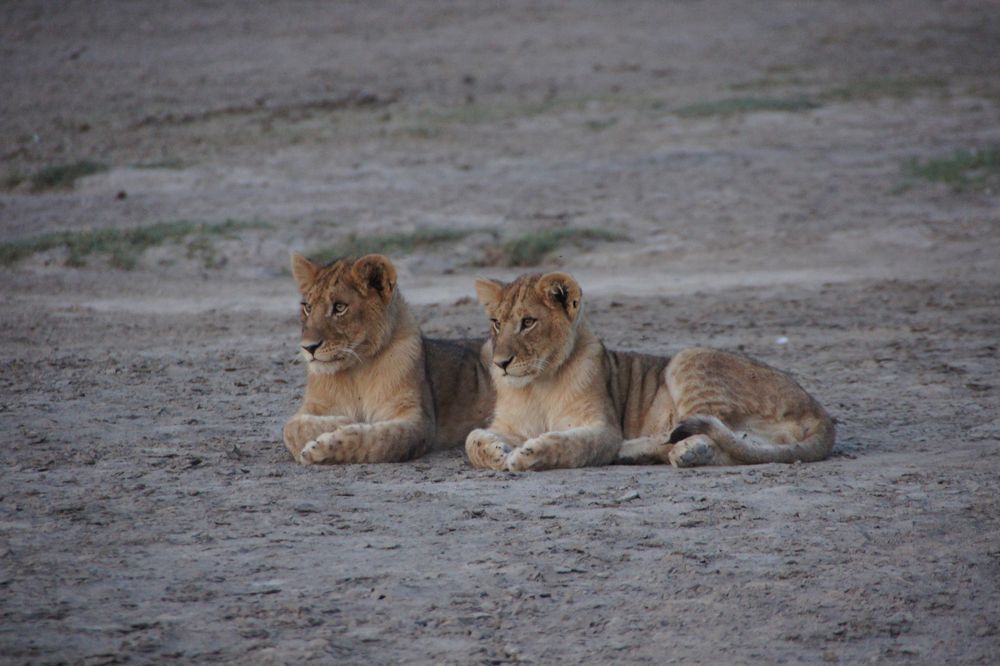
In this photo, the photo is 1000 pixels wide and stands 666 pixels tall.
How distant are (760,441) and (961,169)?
9316 mm

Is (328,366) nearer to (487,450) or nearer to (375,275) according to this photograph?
(375,275)

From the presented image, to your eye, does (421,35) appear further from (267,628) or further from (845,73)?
(267,628)

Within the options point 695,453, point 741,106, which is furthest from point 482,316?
point 741,106

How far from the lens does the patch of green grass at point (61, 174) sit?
14.8 metres

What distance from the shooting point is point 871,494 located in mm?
5574

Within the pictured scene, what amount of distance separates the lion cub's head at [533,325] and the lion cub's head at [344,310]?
494mm

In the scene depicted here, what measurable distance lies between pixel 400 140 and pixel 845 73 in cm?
667

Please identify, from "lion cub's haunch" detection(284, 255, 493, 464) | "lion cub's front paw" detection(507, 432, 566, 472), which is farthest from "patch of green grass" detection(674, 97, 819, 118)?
"lion cub's front paw" detection(507, 432, 566, 472)

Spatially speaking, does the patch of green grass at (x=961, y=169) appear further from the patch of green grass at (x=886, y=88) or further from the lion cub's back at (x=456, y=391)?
the lion cub's back at (x=456, y=391)

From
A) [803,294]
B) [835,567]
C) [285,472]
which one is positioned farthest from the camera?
[803,294]

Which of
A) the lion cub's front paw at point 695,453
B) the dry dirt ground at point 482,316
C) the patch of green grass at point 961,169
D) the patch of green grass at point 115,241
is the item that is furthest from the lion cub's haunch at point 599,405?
the patch of green grass at point 961,169

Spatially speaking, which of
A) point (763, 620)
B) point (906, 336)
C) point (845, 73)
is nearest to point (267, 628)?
point (763, 620)

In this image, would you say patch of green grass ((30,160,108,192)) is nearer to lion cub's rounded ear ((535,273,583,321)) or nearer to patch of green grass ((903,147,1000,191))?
patch of green grass ((903,147,1000,191))

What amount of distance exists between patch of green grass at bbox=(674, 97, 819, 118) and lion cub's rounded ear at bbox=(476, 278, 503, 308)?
1064 cm
